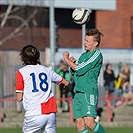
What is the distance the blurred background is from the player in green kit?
1317 cm

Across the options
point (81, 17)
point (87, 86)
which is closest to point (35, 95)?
point (87, 86)

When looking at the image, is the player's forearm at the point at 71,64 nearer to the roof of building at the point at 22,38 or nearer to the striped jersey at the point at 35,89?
the striped jersey at the point at 35,89

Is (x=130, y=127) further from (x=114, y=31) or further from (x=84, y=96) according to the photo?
(x=114, y=31)

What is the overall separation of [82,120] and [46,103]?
150 cm

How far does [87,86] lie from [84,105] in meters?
0.32

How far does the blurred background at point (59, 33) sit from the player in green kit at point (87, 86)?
13.2 m

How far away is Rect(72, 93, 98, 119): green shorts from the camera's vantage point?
1130 cm

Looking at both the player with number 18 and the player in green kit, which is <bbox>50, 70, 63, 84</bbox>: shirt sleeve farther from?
the player in green kit

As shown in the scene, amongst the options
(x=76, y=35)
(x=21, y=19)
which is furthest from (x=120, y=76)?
(x=76, y=35)

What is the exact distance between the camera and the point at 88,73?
11281 millimetres

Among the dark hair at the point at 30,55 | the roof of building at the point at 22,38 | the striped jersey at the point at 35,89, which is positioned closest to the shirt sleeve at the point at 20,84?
the striped jersey at the point at 35,89

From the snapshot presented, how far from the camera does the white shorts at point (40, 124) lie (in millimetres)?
9898

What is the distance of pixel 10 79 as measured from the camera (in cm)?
2902

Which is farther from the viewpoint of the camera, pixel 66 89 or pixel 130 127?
pixel 130 127
